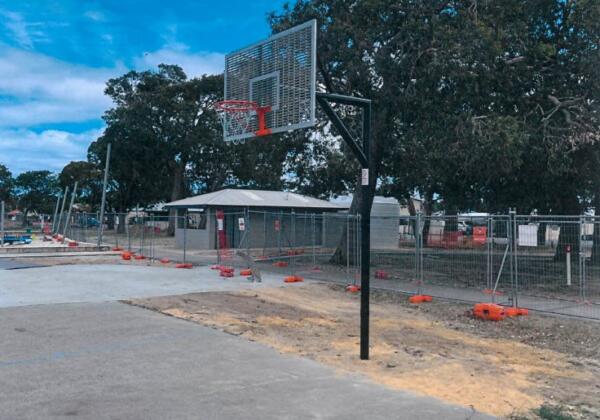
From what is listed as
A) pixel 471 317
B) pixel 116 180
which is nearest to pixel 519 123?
pixel 471 317

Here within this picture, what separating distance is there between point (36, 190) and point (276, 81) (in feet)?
303

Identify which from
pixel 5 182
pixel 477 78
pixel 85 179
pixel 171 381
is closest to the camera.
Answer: pixel 171 381

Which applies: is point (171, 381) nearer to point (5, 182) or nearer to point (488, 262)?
point (488, 262)

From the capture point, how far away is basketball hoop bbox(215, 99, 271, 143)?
1286 cm

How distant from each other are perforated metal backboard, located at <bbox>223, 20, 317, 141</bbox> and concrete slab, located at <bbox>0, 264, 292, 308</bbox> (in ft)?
14.9

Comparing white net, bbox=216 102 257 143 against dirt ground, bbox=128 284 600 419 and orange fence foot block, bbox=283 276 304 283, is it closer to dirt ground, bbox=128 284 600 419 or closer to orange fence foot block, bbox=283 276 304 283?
dirt ground, bbox=128 284 600 419

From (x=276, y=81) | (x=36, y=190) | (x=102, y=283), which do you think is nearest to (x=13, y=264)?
(x=102, y=283)

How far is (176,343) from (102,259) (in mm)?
17337

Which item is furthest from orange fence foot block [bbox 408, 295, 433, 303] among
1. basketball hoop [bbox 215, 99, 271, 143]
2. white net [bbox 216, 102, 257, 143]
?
white net [bbox 216, 102, 257, 143]

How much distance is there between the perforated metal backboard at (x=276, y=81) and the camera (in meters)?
11.4

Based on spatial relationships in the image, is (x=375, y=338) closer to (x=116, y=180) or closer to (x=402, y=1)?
(x=402, y=1)

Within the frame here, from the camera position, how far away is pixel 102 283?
16.4 metres

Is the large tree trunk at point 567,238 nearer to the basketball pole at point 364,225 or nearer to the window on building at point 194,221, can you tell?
the basketball pole at point 364,225

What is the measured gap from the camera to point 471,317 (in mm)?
12469
